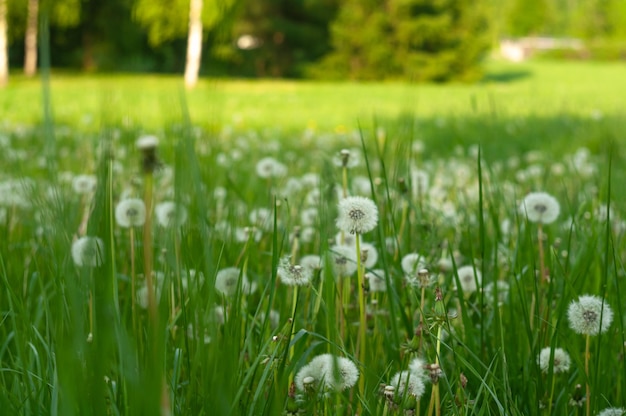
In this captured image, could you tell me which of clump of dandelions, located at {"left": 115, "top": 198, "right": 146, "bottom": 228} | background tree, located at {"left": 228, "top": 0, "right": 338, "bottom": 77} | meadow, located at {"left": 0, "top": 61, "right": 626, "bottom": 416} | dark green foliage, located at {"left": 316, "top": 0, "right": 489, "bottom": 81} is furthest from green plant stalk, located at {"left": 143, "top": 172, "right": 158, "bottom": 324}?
background tree, located at {"left": 228, "top": 0, "right": 338, "bottom": 77}

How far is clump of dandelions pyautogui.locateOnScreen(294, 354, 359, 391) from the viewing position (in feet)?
2.56

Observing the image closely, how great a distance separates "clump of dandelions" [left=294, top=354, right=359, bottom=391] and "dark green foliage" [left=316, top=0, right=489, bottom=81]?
27578 mm

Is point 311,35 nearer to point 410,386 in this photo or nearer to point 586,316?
point 586,316

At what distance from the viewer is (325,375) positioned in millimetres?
810

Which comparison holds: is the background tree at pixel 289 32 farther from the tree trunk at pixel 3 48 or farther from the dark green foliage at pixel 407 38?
the tree trunk at pixel 3 48

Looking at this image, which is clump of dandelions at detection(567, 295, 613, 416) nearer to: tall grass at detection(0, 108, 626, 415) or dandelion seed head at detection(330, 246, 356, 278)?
tall grass at detection(0, 108, 626, 415)

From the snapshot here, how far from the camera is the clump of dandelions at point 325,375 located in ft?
2.56

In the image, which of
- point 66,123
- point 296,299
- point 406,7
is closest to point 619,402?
point 296,299

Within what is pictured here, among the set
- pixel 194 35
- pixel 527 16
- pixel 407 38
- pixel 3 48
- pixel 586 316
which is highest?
pixel 527 16

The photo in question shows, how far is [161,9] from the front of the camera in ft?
83.7

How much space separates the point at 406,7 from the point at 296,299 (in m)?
29.0

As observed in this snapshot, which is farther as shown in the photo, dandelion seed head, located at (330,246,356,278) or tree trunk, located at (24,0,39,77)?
tree trunk, located at (24,0,39,77)

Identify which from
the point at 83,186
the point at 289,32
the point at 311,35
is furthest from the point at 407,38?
the point at 83,186

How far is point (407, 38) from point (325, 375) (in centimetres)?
2902
